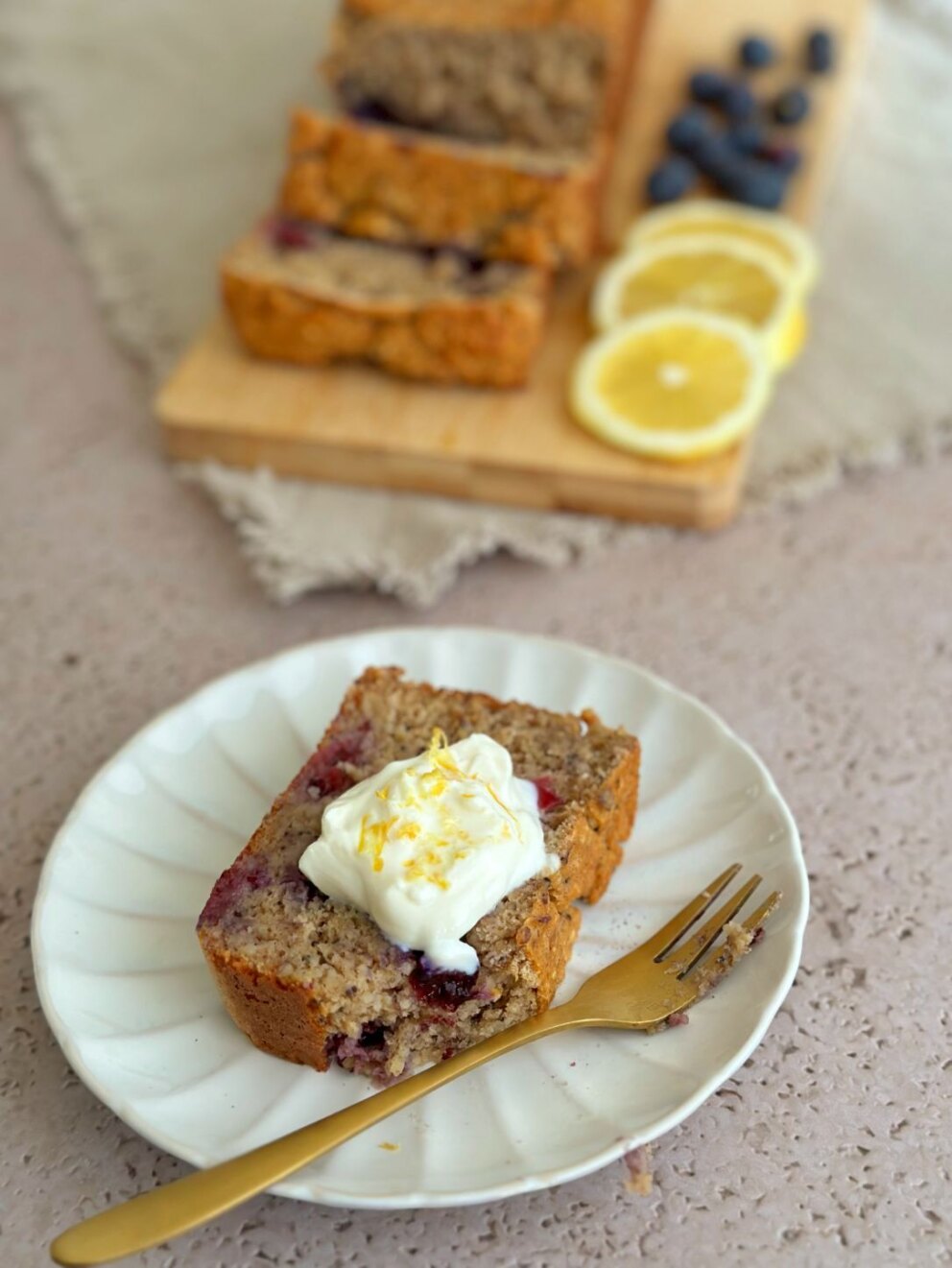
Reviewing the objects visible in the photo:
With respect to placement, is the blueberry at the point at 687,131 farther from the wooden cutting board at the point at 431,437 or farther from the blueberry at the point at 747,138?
the wooden cutting board at the point at 431,437

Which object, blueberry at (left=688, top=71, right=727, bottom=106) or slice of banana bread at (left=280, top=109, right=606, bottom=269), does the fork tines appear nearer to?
slice of banana bread at (left=280, top=109, right=606, bottom=269)

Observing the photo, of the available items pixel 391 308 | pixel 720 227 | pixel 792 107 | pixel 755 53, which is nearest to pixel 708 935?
pixel 391 308

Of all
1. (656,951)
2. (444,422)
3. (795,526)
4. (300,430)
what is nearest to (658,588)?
(795,526)

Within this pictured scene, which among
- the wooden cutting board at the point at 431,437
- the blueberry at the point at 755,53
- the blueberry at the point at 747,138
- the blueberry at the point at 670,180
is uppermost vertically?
the blueberry at the point at 755,53

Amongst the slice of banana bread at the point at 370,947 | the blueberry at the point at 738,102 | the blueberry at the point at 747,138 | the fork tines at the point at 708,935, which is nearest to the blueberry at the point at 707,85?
the blueberry at the point at 738,102

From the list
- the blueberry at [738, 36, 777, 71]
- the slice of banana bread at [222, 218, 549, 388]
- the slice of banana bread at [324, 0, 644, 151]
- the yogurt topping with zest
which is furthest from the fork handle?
the blueberry at [738, 36, 777, 71]

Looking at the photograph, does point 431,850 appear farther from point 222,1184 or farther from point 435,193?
point 435,193
